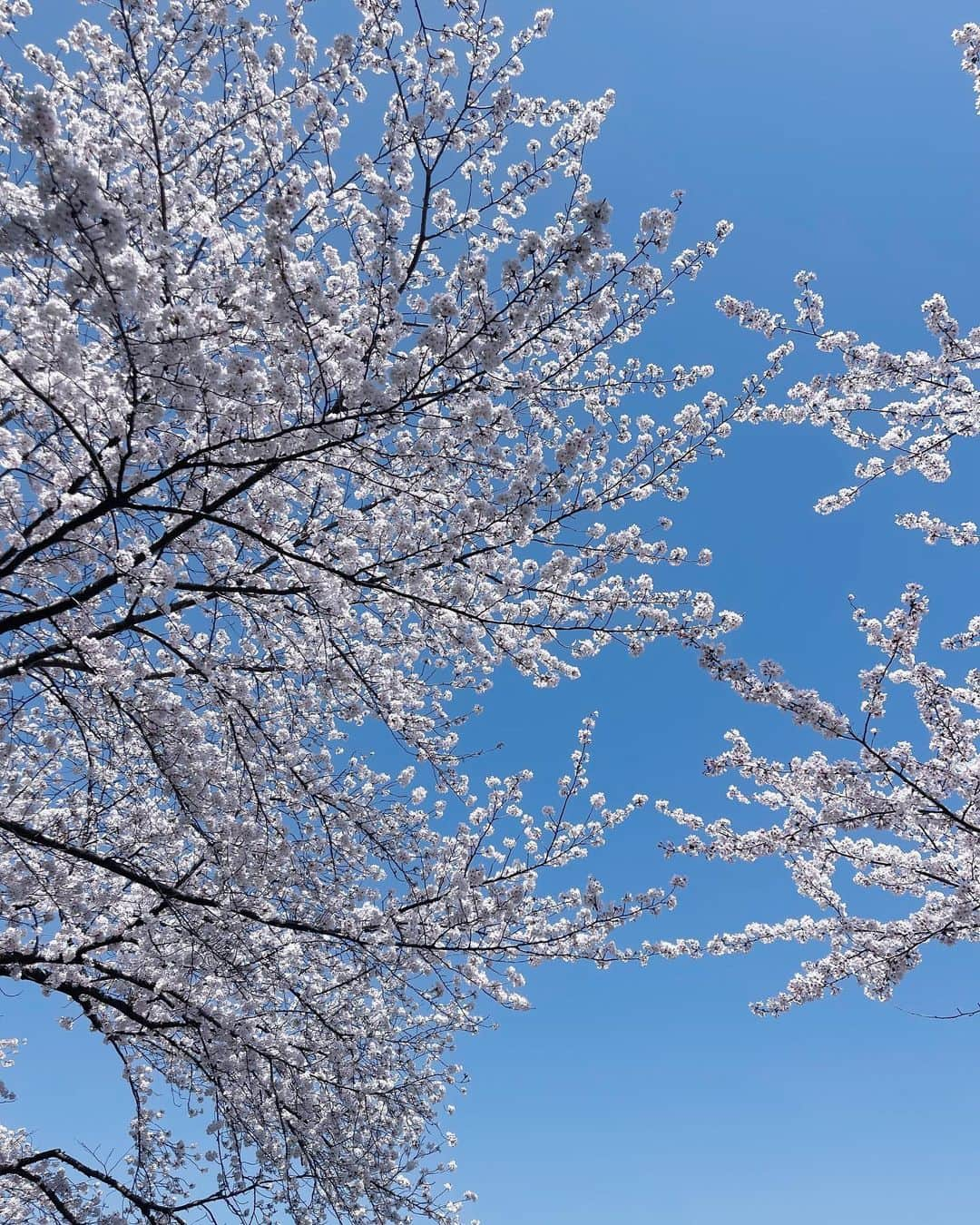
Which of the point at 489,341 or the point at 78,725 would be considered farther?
the point at 78,725

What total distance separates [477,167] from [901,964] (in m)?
8.07

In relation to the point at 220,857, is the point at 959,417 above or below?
above

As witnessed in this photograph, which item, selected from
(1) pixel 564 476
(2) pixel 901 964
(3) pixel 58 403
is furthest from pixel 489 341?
(2) pixel 901 964

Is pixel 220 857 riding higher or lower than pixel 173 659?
lower

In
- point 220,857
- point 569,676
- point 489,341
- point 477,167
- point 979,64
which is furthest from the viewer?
point 569,676

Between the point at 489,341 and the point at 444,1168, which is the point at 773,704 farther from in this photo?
the point at 444,1168

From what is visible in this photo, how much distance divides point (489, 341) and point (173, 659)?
4158mm

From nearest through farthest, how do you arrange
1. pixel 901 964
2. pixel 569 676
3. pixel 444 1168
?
1. pixel 901 964
2. pixel 569 676
3. pixel 444 1168

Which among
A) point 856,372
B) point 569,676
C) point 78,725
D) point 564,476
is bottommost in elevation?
point 78,725

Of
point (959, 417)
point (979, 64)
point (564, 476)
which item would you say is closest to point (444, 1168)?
point (564, 476)

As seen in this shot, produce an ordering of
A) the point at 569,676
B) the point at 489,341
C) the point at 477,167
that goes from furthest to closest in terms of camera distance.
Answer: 1. the point at 569,676
2. the point at 477,167
3. the point at 489,341

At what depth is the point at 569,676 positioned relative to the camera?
23.1ft

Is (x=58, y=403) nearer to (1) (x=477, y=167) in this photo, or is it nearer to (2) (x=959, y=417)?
(1) (x=477, y=167)

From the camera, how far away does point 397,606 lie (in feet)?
22.7
